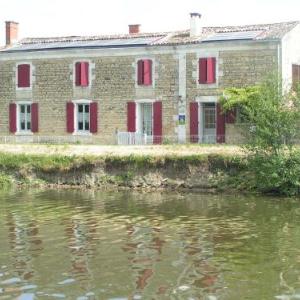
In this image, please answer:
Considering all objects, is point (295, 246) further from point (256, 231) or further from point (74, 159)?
point (74, 159)

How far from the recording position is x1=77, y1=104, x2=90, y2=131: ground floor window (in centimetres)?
3456

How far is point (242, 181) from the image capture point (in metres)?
23.5

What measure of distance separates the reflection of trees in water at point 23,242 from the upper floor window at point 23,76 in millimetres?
18046

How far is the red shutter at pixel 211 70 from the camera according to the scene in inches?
1251

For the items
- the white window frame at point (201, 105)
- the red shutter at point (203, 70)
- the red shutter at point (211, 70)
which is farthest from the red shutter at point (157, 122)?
the red shutter at point (211, 70)

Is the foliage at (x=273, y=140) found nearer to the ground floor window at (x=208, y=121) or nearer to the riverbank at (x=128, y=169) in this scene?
the riverbank at (x=128, y=169)

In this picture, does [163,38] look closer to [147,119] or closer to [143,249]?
[147,119]

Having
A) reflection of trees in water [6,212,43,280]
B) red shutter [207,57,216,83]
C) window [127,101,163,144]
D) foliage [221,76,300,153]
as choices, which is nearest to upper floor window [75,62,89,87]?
window [127,101,163,144]

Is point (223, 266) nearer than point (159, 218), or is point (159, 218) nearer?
point (223, 266)

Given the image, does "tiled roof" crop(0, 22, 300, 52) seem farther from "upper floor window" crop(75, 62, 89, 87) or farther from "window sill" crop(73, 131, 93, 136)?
"window sill" crop(73, 131, 93, 136)

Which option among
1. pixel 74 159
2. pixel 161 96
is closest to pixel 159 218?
pixel 74 159

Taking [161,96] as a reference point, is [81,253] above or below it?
below

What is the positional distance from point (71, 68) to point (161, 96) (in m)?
5.02

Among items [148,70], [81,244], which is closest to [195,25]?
[148,70]
